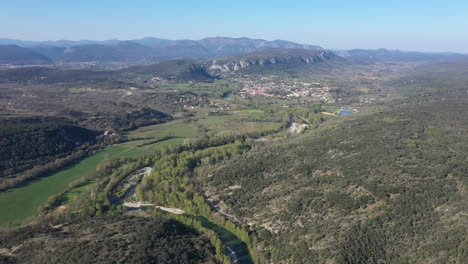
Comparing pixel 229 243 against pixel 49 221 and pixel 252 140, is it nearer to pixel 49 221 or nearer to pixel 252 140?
pixel 49 221

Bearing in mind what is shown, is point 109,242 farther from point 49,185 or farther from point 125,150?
point 125,150

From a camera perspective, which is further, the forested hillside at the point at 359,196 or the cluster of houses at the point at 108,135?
the cluster of houses at the point at 108,135

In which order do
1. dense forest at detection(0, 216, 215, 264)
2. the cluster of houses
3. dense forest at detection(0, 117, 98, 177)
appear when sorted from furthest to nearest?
the cluster of houses, dense forest at detection(0, 117, 98, 177), dense forest at detection(0, 216, 215, 264)

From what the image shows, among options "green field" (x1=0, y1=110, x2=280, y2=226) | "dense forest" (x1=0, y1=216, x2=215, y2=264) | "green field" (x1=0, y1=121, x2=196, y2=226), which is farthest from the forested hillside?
"green field" (x1=0, y1=121, x2=196, y2=226)

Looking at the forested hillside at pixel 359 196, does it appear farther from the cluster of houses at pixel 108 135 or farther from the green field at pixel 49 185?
the cluster of houses at pixel 108 135

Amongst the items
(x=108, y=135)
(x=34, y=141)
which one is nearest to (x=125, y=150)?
(x=108, y=135)

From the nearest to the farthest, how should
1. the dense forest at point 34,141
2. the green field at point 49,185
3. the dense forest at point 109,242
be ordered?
the dense forest at point 109,242 → the green field at point 49,185 → the dense forest at point 34,141

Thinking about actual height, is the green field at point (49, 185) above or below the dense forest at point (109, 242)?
below

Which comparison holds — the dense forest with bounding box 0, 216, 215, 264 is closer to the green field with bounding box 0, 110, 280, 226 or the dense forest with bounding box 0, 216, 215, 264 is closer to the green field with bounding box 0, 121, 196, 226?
the green field with bounding box 0, 121, 196, 226

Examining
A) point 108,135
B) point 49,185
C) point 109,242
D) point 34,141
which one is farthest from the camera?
point 108,135

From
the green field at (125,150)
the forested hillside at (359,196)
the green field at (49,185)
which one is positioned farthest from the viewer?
the green field at (125,150)

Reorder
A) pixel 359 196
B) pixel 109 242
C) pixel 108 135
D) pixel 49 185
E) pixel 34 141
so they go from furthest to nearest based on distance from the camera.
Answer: pixel 108 135 < pixel 34 141 < pixel 49 185 < pixel 359 196 < pixel 109 242

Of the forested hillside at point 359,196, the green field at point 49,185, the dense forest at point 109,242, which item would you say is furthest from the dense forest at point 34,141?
the forested hillside at point 359,196
